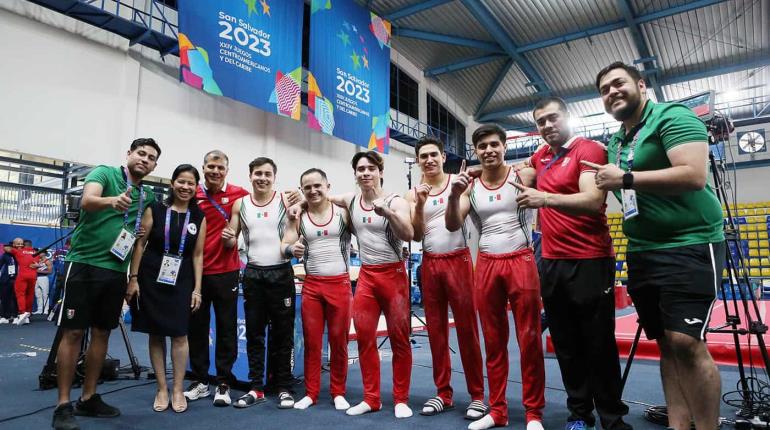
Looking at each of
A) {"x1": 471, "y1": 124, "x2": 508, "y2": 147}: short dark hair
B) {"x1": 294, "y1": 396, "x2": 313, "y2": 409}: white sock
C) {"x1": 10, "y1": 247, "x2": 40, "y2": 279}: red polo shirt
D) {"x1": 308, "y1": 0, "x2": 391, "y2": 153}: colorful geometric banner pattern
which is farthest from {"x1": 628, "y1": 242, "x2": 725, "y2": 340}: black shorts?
{"x1": 10, "y1": 247, "x2": 40, "y2": 279}: red polo shirt

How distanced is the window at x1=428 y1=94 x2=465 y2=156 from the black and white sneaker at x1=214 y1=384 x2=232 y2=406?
44.5 feet

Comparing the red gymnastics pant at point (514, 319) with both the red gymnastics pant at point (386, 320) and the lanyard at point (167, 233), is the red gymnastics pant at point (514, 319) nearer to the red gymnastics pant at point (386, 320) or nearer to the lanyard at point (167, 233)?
the red gymnastics pant at point (386, 320)

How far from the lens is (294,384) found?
3650 millimetres

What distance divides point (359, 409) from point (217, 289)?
1.29 metres

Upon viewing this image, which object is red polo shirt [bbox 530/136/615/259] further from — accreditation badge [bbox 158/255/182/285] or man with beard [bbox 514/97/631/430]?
accreditation badge [bbox 158/255/182/285]

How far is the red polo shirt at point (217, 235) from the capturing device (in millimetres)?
3209

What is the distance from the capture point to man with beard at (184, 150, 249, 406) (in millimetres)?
3182

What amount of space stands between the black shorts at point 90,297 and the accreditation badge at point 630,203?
8.97ft

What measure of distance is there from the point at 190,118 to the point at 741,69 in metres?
14.4

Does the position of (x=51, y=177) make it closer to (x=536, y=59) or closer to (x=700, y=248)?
(x=700, y=248)

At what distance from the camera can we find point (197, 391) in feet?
10.3

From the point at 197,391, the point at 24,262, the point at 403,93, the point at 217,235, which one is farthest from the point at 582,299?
the point at 403,93

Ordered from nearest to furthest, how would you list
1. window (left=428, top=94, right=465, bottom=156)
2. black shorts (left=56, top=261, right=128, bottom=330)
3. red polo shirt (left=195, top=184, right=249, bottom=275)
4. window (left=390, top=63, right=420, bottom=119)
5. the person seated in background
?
black shorts (left=56, top=261, right=128, bottom=330), red polo shirt (left=195, top=184, right=249, bottom=275), the person seated in background, window (left=390, top=63, right=420, bottom=119), window (left=428, top=94, right=465, bottom=156)

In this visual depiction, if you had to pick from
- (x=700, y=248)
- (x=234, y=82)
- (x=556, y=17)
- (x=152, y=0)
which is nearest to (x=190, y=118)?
(x=234, y=82)
